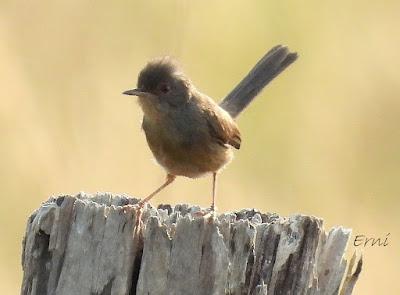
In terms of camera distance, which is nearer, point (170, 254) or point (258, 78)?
point (170, 254)

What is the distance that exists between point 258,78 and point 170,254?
14.2ft

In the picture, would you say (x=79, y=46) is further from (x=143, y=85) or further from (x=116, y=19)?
(x=143, y=85)

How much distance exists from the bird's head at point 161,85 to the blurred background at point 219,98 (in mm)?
223

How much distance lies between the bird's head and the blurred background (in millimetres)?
223

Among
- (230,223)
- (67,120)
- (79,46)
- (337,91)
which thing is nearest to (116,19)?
(79,46)

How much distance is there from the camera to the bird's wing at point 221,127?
695cm

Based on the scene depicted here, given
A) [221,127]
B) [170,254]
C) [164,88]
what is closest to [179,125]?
[164,88]

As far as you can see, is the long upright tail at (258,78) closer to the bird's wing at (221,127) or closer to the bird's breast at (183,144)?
the bird's wing at (221,127)

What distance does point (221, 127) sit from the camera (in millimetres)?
6996

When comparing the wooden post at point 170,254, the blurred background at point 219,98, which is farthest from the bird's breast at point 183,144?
the wooden post at point 170,254

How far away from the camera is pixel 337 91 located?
9203 mm

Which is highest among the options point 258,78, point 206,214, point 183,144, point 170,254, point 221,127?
point 258,78

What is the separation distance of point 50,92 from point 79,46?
0.42m

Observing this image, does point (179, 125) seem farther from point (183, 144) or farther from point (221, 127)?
point (221, 127)
